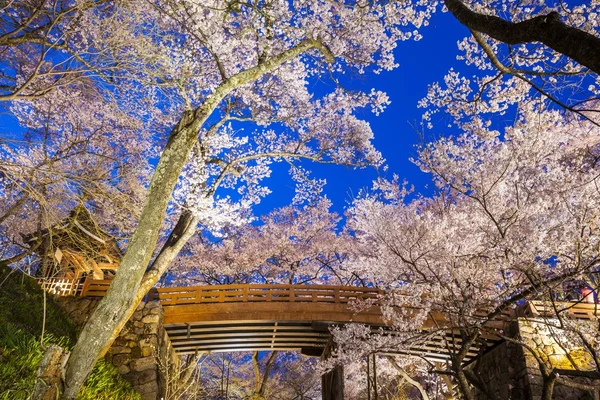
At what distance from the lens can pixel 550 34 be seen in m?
2.22

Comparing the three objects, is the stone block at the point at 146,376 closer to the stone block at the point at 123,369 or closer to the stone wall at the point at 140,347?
the stone wall at the point at 140,347

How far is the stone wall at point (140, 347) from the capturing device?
33.5 feet

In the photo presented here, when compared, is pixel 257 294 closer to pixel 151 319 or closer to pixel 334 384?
pixel 151 319

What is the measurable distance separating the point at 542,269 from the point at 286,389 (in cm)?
1316

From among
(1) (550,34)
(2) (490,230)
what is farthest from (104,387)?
(2) (490,230)

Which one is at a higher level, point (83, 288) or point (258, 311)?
point (83, 288)

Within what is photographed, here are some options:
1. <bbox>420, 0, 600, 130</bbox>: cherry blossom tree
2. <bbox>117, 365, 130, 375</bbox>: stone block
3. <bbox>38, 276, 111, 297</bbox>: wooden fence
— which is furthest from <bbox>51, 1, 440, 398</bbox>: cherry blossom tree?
<bbox>117, 365, 130, 375</bbox>: stone block

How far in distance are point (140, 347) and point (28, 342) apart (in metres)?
5.08

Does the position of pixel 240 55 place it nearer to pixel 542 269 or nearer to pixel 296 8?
pixel 296 8

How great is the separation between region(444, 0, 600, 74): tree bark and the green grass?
14.8 feet

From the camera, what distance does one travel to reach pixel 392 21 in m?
8.97

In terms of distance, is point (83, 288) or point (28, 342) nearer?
point (28, 342)

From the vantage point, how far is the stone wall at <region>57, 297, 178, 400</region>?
10.2 m

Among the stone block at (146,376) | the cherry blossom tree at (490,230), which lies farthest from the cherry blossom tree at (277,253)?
the stone block at (146,376)
